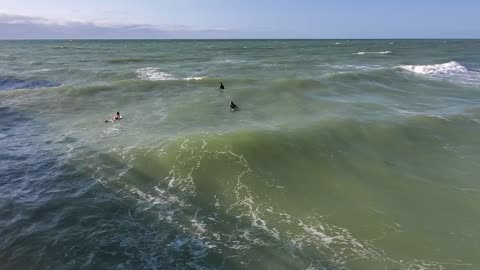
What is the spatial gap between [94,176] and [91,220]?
3662 mm

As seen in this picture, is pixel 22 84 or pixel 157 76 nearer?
pixel 22 84

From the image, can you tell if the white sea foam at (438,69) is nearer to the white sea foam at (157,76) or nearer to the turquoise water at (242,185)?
the turquoise water at (242,185)

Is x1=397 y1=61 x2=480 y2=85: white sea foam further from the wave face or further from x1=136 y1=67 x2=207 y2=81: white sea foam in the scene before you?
the wave face

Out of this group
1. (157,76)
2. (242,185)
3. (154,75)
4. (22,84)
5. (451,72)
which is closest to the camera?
(242,185)

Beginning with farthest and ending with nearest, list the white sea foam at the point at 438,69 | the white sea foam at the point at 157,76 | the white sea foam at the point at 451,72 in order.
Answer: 1. the white sea foam at the point at 438,69
2. the white sea foam at the point at 157,76
3. the white sea foam at the point at 451,72

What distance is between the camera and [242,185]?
14.9 meters

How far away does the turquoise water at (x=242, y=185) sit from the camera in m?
10.5

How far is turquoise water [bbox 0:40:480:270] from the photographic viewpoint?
34.5 ft

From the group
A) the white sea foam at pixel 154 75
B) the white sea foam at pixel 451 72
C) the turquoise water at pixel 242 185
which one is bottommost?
the turquoise water at pixel 242 185

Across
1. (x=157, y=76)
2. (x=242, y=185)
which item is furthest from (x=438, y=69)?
(x=242, y=185)

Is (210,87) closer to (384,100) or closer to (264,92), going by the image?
(264,92)

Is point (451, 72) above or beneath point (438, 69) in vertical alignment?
beneath

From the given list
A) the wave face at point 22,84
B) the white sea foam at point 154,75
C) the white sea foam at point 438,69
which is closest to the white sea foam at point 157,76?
the white sea foam at point 154,75

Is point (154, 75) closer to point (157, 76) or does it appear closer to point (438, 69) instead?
point (157, 76)
